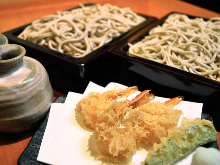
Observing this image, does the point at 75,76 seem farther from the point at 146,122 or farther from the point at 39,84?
the point at 146,122

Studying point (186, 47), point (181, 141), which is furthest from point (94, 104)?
point (186, 47)

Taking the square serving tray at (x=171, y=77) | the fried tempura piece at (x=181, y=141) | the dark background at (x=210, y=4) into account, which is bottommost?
the fried tempura piece at (x=181, y=141)

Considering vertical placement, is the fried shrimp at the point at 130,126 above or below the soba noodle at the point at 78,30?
below

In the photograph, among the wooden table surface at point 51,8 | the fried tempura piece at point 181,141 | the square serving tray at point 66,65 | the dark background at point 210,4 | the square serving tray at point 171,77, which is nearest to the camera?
the fried tempura piece at point 181,141

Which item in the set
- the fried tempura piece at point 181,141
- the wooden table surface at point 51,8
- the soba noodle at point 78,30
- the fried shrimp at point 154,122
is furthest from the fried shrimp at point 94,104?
the wooden table surface at point 51,8

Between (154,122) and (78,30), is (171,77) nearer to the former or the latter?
(154,122)

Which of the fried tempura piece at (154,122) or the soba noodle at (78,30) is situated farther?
the soba noodle at (78,30)

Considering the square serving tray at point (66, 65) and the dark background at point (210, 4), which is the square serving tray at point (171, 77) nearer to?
the square serving tray at point (66, 65)

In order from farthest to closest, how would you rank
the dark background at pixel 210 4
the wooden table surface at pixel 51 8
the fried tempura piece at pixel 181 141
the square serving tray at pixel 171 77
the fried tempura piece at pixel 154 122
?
the dark background at pixel 210 4
the wooden table surface at pixel 51 8
the square serving tray at pixel 171 77
the fried tempura piece at pixel 154 122
the fried tempura piece at pixel 181 141
